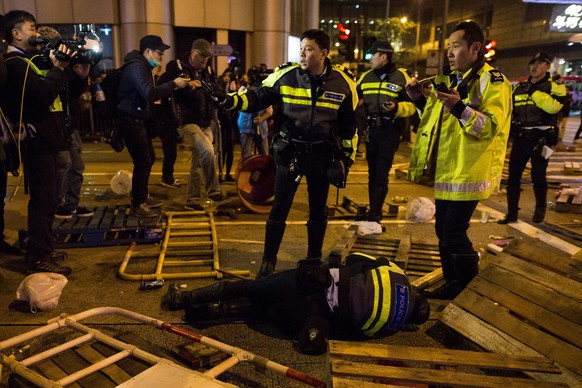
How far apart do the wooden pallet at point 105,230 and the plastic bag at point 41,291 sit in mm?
1332

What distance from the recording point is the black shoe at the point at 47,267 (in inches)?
165

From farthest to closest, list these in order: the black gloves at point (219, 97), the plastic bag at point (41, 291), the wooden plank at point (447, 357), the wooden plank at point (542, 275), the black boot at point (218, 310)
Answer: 1. the black gloves at point (219, 97)
2. the plastic bag at point (41, 291)
3. the black boot at point (218, 310)
4. the wooden plank at point (542, 275)
5. the wooden plank at point (447, 357)

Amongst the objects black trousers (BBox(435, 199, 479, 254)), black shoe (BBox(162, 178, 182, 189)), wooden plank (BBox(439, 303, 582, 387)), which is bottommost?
black shoe (BBox(162, 178, 182, 189))

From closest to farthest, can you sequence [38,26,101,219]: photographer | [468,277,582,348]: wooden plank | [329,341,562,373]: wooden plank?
[329,341,562,373]: wooden plank < [468,277,582,348]: wooden plank < [38,26,101,219]: photographer

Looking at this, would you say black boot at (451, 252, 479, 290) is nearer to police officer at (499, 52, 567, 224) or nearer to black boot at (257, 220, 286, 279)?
black boot at (257, 220, 286, 279)

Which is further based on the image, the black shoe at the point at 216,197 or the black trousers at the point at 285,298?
the black shoe at the point at 216,197

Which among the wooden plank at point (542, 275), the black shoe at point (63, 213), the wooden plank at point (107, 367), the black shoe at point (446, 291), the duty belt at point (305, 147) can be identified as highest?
the duty belt at point (305, 147)

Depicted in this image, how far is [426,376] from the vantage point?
94.3 inches

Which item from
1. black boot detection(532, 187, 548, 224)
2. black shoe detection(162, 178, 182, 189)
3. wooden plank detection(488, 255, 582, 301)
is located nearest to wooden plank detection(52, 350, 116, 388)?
wooden plank detection(488, 255, 582, 301)

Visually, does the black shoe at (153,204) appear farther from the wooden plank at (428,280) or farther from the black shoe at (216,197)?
the wooden plank at (428,280)

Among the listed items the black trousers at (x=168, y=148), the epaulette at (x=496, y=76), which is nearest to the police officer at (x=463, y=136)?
the epaulette at (x=496, y=76)

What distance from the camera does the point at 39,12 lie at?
1559cm

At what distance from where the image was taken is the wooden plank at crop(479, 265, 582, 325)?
2920mm

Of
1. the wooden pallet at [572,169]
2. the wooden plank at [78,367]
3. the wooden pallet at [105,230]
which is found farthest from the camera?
the wooden pallet at [572,169]
